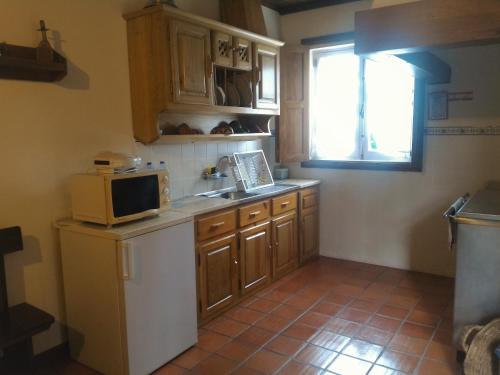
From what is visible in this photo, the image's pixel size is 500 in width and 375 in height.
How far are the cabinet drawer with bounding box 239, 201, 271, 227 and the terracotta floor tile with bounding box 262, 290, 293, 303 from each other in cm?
63

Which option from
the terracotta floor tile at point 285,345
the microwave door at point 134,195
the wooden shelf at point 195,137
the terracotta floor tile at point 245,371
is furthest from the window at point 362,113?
the terracotta floor tile at point 245,371

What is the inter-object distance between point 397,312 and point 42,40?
2.93 metres

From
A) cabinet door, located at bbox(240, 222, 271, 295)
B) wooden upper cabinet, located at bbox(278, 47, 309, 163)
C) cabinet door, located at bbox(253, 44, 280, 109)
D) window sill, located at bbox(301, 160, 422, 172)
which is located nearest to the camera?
cabinet door, located at bbox(240, 222, 271, 295)

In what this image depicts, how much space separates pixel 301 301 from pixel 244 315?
504 mm

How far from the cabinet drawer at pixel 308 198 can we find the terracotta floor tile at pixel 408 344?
157 centimetres

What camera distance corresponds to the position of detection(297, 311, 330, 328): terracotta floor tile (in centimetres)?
296

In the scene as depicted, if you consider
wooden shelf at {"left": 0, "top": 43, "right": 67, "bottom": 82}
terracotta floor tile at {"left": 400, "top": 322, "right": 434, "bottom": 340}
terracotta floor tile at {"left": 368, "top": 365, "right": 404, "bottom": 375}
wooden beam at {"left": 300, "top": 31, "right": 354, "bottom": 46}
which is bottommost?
terracotta floor tile at {"left": 368, "top": 365, "right": 404, "bottom": 375}

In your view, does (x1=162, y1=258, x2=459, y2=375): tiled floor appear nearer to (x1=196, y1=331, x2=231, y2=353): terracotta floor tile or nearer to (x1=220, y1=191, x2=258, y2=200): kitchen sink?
(x1=196, y1=331, x2=231, y2=353): terracotta floor tile

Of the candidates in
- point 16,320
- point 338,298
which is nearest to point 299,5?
point 338,298

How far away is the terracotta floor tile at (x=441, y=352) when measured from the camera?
248 centimetres

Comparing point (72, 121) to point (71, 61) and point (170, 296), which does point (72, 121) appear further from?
point (170, 296)

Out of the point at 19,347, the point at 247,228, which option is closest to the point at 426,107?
the point at 247,228

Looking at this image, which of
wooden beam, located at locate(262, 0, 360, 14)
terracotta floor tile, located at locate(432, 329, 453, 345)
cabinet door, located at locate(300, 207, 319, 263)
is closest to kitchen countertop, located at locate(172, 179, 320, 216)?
cabinet door, located at locate(300, 207, 319, 263)

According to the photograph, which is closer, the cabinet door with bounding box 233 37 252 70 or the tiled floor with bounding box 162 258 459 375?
the tiled floor with bounding box 162 258 459 375
